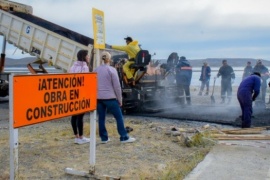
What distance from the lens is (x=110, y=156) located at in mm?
5922

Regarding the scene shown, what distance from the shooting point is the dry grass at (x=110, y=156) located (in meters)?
5.01

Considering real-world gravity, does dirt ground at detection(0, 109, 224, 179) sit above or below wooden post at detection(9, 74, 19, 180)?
below

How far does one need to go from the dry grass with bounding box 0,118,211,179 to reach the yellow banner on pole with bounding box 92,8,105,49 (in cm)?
188

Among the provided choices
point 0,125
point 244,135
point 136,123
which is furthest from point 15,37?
point 244,135

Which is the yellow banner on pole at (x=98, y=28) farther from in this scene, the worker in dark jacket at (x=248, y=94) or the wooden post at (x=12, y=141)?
the worker in dark jacket at (x=248, y=94)

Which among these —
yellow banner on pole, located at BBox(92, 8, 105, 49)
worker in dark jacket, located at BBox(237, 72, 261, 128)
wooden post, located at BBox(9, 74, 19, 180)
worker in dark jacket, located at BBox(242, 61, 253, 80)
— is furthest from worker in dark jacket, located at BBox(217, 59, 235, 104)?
wooden post, located at BBox(9, 74, 19, 180)

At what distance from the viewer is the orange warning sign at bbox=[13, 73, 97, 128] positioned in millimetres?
3492

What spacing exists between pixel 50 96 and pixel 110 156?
2.32 meters

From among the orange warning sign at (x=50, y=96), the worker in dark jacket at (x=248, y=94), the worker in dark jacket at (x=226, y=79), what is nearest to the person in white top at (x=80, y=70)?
the orange warning sign at (x=50, y=96)

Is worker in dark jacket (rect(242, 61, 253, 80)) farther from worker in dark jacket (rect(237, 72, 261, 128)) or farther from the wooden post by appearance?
the wooden post

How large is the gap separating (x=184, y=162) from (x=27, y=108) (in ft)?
9.29

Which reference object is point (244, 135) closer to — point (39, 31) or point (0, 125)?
point (0, 125)

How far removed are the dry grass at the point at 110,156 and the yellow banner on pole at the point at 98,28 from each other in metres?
1.88

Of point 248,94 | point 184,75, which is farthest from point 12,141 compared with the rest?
point 184,75
